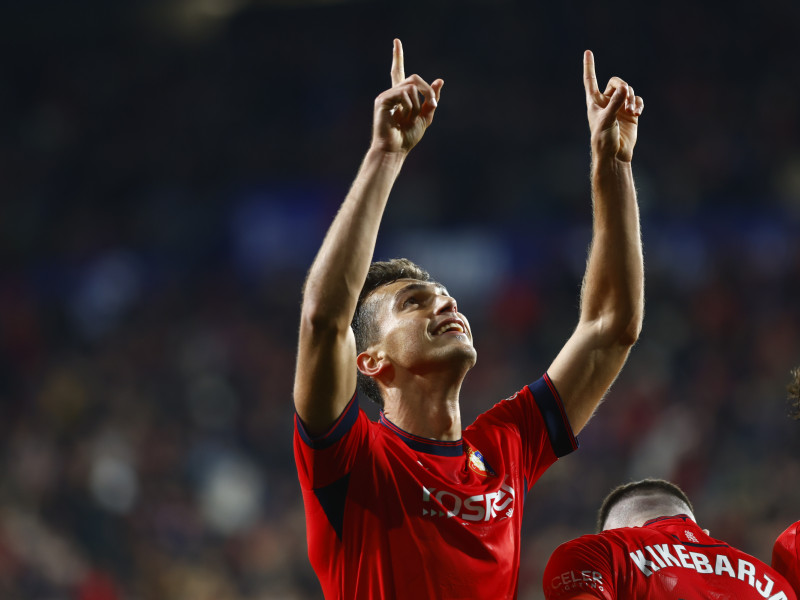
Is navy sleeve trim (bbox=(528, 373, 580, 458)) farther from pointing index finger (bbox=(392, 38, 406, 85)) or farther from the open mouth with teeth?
pointing index finger (bbox=(392, 38, 406, 85))

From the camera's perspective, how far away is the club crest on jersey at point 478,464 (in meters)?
2.84

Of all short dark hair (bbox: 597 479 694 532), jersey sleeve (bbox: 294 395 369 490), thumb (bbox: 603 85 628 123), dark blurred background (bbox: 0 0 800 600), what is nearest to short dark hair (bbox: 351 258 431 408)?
jersey sleeve (bbox: 294 395 369 490)

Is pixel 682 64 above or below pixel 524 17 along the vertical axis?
below

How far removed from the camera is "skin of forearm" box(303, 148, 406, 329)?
244 cm

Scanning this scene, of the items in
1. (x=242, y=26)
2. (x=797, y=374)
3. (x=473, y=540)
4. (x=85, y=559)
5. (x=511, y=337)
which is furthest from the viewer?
(x=242, y=26)

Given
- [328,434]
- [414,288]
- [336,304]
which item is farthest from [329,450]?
[414,288]

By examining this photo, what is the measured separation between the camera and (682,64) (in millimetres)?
11391

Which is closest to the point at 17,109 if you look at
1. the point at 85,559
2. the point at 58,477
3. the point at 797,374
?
the point at 58,477

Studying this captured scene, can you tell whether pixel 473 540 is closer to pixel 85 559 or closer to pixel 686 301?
pixel 85 559

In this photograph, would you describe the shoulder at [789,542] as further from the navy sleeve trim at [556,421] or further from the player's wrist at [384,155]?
the player's wrist at [384,155]

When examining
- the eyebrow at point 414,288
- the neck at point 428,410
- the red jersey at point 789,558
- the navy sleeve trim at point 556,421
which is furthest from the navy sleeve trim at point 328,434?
the red jersey at point 789,558

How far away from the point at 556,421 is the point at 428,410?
476mm

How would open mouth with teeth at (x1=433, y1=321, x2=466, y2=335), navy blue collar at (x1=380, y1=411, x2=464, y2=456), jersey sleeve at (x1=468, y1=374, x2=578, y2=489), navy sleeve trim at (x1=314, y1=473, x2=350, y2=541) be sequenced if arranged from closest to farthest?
navy sleeve trim at (x1=314, y1=473, x2=350, y2=541) < navy blue collar at (x1=380, y1=411, x2=464, y2=456) < open mouth with teeth at (x1=433, y1=321, x2=466, y2=335) < jersey sleeve at (x1=468, y1=374, x2=578, y2=489)

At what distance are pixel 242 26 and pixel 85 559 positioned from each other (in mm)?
8575
